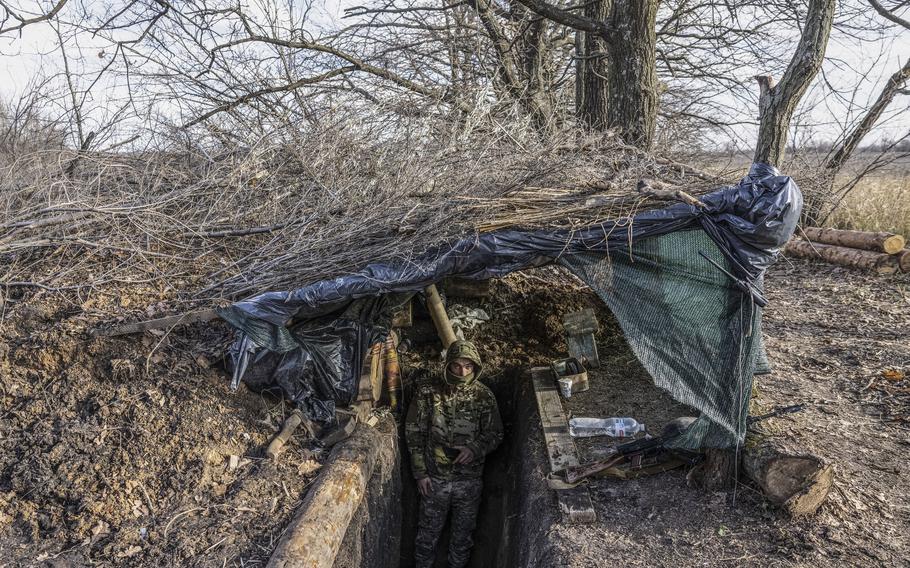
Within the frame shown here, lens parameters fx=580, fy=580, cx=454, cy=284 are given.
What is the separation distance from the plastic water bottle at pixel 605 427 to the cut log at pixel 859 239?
4367 millimetres

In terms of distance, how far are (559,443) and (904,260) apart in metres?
6.19

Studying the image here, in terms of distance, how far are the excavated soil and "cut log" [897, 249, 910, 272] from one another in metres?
2.52

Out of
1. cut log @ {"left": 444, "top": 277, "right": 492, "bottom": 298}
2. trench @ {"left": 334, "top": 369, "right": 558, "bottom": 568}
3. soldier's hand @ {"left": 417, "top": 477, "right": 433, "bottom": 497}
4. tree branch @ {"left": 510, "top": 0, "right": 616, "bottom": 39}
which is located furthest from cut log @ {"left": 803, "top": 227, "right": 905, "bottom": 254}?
soldier's hand @ {"left": 417, "top": 477, "right": 433, "bottom": 497}

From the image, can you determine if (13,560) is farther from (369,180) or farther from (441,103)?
(441,103)

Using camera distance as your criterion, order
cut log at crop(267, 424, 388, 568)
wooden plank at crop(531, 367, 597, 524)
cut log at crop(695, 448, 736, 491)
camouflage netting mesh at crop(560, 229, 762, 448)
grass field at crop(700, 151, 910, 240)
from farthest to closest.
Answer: grass field at crop(700, 151, 910, 240) → wooden plank at crop(531, 367, 597, 524) → cut log at crop(695, 448, 736, 491) → camouflage netting mesh at crop(560, 229, 762, 448) → cut log at crop(267, 424, 388, 568)

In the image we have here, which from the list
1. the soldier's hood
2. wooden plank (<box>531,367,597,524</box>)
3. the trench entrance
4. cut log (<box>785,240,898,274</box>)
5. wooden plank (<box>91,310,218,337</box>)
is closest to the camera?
wooden plank (<box>531,367,597,524</box>)

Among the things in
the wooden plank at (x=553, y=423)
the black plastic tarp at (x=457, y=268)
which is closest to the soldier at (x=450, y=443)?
the wooden plank at (x=553, y=423)

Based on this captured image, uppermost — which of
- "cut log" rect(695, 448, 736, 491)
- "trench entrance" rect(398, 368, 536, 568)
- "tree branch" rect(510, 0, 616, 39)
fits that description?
"tree branch" rect(510, 0, 616, 39)

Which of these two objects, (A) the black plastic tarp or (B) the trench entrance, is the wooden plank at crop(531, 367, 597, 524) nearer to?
(B) the trench entrance

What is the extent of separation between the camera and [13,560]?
3.45 metres

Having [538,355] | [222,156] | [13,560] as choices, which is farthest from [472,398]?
[222,156]

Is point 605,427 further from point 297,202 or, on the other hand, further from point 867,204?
point 867,204

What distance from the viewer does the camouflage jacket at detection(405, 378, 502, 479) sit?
5809mm

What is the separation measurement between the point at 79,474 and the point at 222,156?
417cm
